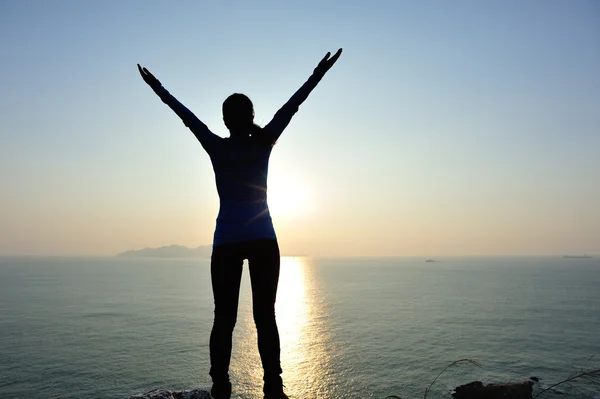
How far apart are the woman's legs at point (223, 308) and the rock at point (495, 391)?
3849cm

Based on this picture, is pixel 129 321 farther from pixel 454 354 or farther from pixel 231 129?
pixel 231 129

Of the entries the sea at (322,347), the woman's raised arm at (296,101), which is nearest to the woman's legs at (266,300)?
the woman's raised arm at (296,101)

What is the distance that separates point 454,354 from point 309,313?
175 feet

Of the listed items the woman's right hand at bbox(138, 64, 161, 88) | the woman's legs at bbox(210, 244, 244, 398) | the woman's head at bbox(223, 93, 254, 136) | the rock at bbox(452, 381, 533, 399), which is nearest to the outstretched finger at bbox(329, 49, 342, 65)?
the woman's head at bbox(223, 93, 254, 136)

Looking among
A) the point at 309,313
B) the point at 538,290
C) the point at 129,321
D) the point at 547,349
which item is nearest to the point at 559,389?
the point at 547,349

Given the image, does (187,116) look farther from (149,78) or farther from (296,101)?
(296,101)

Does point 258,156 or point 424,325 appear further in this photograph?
point 424,325

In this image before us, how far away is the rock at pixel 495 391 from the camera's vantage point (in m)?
33.0

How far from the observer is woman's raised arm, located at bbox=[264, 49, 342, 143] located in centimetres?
349

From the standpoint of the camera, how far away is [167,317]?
273 ft

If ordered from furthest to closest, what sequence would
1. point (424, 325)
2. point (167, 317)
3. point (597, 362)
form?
point (167, 317)
point (424, 325)
point (597, 362)

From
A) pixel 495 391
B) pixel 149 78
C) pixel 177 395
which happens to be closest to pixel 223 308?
pixel 149 78

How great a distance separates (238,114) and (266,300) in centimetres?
178

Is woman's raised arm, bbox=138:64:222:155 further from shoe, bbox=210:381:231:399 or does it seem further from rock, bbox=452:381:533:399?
rock, bbox=452:381:533:399
